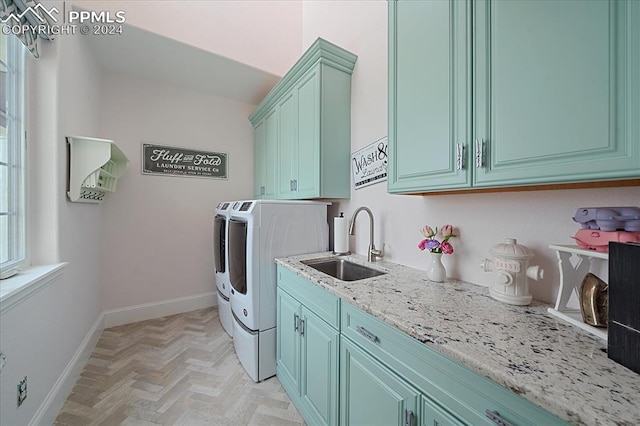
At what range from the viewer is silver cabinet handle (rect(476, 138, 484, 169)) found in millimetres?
932

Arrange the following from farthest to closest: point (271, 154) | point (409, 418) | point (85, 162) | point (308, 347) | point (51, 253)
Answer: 1. point (271, 154)
2. point (85, 162)
3. point (51, 253)
4. point (308, 347)
5. point (409, 418)

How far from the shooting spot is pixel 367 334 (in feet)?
3.31

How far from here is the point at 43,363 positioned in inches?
54.8

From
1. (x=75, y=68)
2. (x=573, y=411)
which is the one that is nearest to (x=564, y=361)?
(x=573, y=411)

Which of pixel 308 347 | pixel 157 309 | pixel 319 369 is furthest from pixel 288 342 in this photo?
pixel 157 309

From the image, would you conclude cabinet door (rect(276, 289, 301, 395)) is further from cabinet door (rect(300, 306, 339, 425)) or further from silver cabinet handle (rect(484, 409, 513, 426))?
silver cabinet handle (rect(484, 409, 513, 426))

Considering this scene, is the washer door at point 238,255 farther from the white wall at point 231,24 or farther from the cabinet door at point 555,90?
the white wall at point 231,24

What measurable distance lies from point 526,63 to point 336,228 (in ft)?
4.81

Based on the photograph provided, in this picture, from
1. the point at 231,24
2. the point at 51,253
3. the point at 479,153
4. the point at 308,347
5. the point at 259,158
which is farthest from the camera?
the point at 259,158

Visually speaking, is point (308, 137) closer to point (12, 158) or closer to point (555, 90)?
point (555, 90)

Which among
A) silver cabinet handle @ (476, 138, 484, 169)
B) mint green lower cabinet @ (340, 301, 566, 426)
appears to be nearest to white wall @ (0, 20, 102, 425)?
mint green lower cabinet @ (340, 301, 566, 426)

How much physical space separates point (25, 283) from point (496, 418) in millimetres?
1974

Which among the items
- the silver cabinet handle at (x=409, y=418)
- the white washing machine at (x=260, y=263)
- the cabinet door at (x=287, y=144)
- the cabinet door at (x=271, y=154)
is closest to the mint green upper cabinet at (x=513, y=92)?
the silver cabinet handle at (x=409, y=418)

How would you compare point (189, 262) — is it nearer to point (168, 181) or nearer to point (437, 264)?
point (168, 181)
